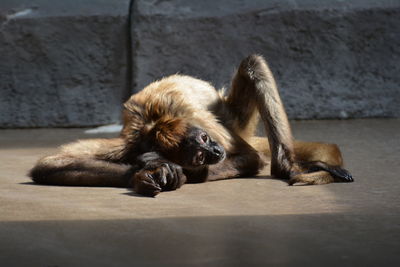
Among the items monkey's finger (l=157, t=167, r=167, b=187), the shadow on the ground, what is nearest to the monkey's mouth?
monkey's finger (l=157, t=167, r=167, b=187)

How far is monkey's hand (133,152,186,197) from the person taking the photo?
5.21 meters

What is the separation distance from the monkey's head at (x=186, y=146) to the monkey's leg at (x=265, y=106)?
516mm

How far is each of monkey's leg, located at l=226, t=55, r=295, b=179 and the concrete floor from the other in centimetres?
22

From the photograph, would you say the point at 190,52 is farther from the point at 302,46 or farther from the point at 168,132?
the point at 168,132

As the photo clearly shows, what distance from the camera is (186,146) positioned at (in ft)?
18.4

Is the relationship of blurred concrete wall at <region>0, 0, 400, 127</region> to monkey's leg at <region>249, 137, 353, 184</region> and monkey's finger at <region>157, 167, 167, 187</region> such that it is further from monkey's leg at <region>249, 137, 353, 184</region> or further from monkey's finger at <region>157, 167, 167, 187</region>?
monkey's finger at <region>157, 167, 167, 187</region>

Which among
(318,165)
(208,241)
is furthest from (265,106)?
(208,241)

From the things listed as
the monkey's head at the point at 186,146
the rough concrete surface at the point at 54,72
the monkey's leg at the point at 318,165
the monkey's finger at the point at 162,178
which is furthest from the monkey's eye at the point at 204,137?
the rough concrete surface at the point at 54,72

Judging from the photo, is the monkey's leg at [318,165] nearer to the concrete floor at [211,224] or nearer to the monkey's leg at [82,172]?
the concrete floor at [211,224]

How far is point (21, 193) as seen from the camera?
5320 millimetres

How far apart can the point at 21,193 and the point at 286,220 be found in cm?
210

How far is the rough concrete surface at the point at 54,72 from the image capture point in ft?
31.8

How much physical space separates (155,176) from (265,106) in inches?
53.5

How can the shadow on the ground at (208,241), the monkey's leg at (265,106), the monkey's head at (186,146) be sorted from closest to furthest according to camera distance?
the shadow on the ground at (208,241)
the monkey's head at (186,146)
the monkey's leg at (265,106)
